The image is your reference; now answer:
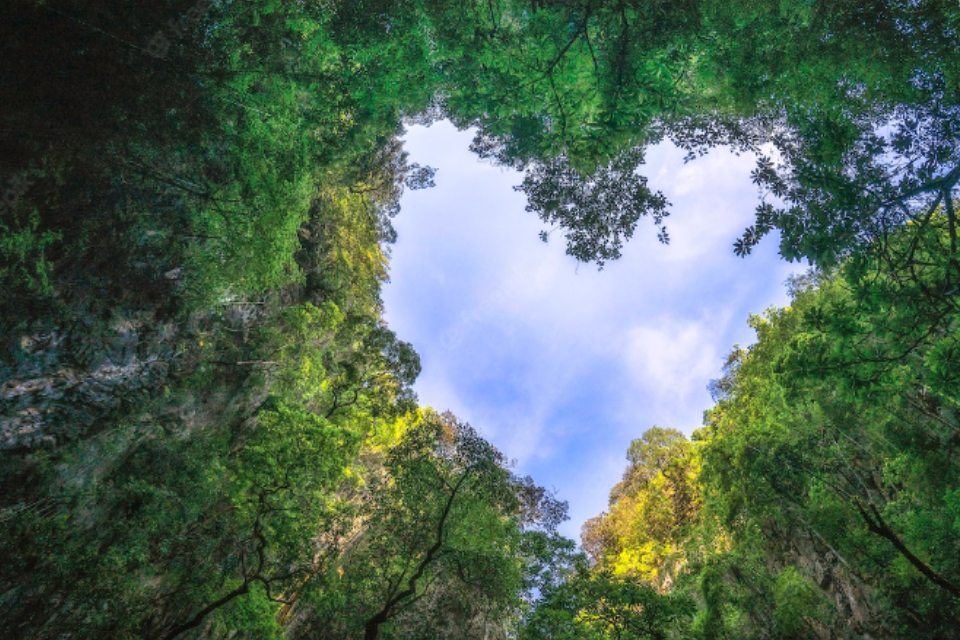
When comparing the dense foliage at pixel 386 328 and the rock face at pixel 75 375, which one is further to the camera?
the rock face at pixel 75 375

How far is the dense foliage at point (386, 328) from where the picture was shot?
17.6 feet

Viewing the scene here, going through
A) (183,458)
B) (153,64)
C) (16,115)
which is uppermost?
(153,64)

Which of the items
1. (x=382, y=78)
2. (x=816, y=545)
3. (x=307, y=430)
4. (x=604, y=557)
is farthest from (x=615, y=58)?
(x=604, y=557)

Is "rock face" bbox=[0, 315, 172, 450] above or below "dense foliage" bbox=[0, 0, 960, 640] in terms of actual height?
below

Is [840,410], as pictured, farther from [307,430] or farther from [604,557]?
[604,557]

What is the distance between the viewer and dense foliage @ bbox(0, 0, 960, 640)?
5.38 metres

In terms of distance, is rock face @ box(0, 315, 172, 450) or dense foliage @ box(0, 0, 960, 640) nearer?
dense foliage @ box(0, 0, 960, 640)

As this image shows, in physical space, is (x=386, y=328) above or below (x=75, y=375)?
above

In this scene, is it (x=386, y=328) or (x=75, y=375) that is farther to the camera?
(x=386, y=328)

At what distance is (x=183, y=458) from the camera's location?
11742 millimetres

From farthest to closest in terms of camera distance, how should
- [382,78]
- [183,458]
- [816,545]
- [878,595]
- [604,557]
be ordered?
1. [604,557]
2. [816,545]
3. [183,458]
4. [878,595]
5. [382,78]

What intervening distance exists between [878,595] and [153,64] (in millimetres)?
19564

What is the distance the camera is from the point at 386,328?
17.6 m

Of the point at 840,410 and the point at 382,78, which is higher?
the point at 840,410
